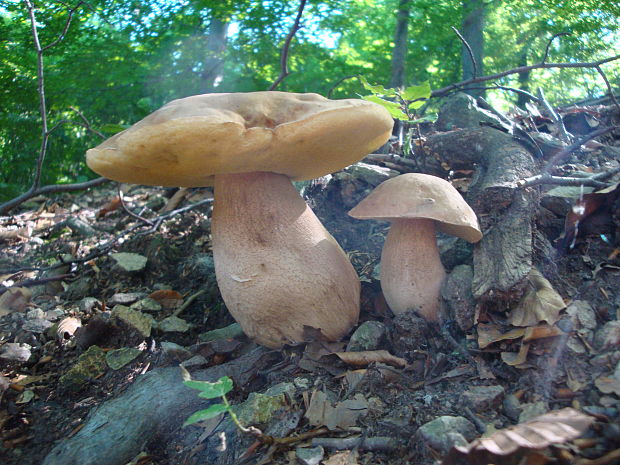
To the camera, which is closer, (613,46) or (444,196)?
(444,196)

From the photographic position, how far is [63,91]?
4.62m

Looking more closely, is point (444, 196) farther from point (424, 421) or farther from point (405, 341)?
point (424, 421)

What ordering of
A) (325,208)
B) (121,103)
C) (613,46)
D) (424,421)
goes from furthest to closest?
(121,103) → (613,46) → (325,208) → (424,421)

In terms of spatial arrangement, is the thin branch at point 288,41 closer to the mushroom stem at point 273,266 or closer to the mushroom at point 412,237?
the mushroom stem at point 273,266

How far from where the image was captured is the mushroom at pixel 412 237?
1.70 m

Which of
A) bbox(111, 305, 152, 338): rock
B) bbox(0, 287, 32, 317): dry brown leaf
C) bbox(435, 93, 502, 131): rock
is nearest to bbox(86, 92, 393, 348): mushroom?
bbox(111, 305, 152, 338): rock

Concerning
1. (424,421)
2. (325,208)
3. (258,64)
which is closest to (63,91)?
(258,64)

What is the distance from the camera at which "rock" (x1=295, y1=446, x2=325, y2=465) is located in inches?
48.9

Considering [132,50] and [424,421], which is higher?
[132,50]

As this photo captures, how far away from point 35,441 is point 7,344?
797 millimetres

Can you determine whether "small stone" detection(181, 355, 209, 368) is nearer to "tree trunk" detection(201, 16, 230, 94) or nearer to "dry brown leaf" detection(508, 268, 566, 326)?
"dry brown leaf" detection(508, 268, 566, 326)

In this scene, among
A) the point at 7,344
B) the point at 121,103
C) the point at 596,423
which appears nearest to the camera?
the point at 596,423

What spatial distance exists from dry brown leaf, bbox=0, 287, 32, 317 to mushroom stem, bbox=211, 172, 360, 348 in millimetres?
1530

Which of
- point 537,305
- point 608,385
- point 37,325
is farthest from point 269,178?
point 37,325
